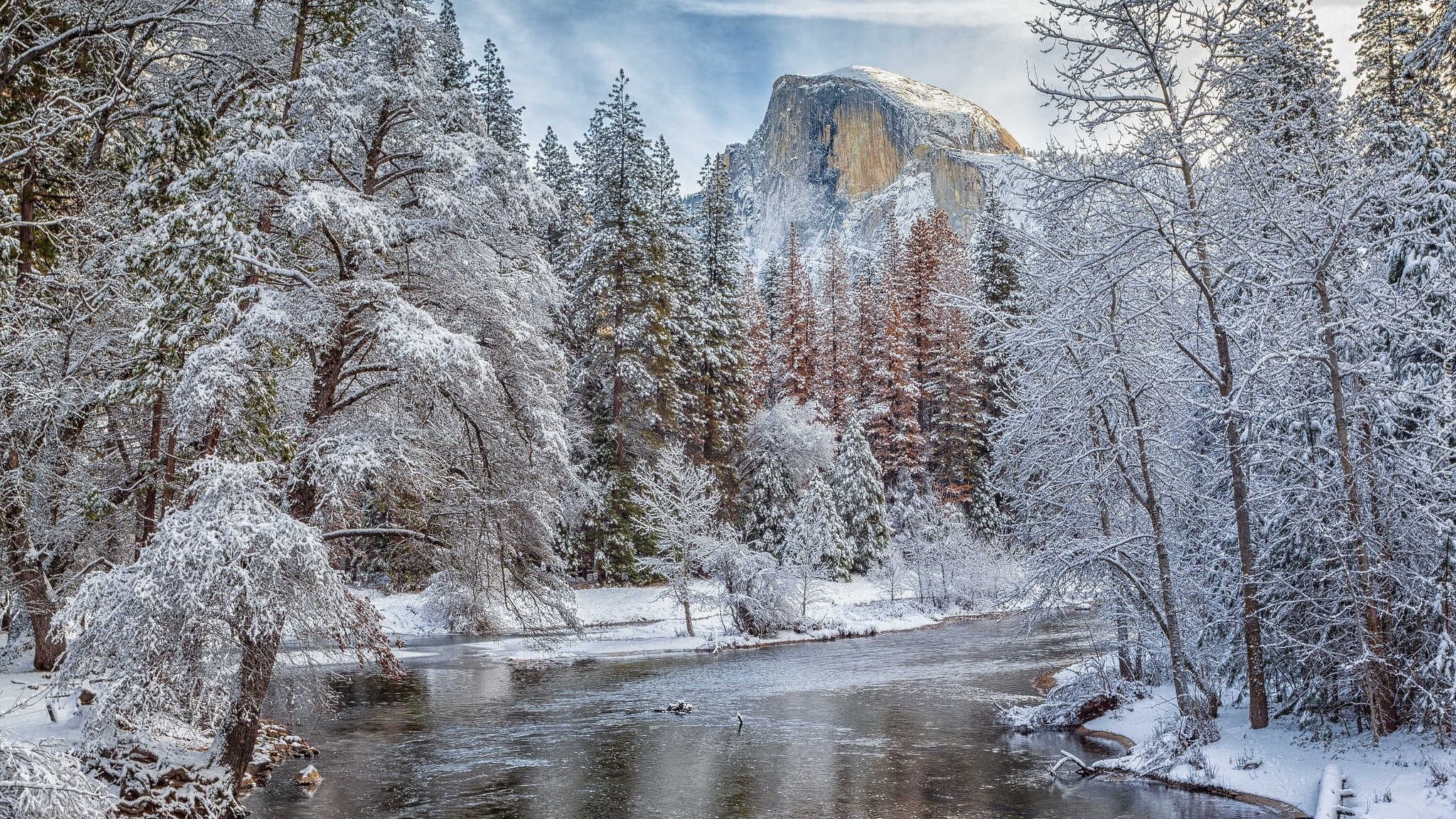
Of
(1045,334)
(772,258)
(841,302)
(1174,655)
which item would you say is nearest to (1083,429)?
(1045,334)

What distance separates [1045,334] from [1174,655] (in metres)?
5.29

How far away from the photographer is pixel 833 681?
23.2m

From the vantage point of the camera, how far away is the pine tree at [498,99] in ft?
132

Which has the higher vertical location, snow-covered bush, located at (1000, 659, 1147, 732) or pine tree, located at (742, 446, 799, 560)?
pine tree, located at (742, 446, 799, 560)

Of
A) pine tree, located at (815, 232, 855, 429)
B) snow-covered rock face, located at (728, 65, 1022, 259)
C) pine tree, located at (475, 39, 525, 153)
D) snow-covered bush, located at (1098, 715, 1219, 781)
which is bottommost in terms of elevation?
snow-covered bush, located at (1098, 715, 1219, 781)

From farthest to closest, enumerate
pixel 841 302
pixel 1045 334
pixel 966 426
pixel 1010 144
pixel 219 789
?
pixel 1010 144 < pixel 841 302 < pixel 966 426 < pixel 1045 334 < pixel 219 789

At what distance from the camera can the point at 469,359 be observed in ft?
32.8

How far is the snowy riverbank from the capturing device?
32.4ft

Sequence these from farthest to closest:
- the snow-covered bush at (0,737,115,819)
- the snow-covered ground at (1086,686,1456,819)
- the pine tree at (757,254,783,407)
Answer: the pine tree at (757,254,783,407)
the snow-covered ground at (1086,686,1456,819)
the snow-covered bush at (0,737,115,819)

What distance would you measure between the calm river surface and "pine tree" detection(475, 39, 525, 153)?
24891 millimetres

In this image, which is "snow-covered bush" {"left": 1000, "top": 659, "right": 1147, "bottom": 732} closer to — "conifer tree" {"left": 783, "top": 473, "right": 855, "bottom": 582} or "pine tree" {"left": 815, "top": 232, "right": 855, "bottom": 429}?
"conifer tree" {"left": 783, "top": 473, "right": 855, "bottom": 582}

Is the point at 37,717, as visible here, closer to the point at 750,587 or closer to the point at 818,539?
the point at 750,587

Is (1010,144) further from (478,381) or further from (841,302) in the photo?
(478,381)

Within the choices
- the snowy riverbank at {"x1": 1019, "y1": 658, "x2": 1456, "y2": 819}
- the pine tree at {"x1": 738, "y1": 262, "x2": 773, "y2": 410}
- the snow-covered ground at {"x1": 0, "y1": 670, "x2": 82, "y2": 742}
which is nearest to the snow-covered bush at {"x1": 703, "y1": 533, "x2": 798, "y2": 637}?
the pine tree at {"x1": 738, "y1": 262, "x2": 773, "y2": 410}
